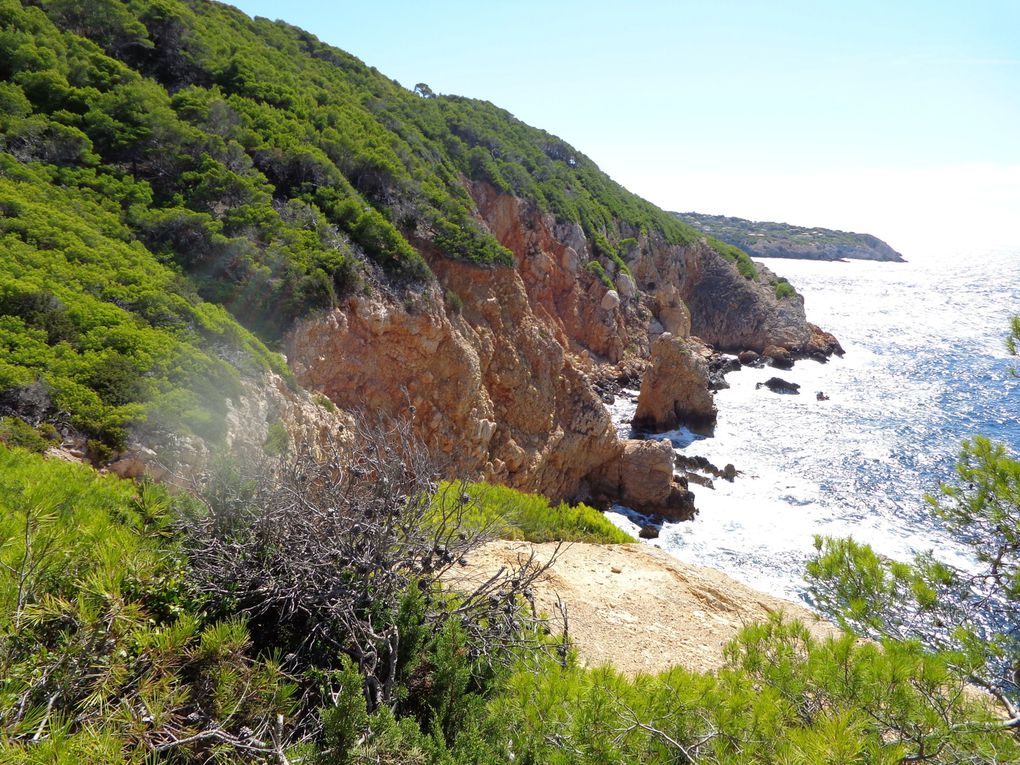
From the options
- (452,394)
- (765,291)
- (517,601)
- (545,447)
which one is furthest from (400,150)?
(765,291)

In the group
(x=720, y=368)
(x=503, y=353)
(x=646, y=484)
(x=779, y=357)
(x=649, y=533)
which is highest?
(x=503, y=353)

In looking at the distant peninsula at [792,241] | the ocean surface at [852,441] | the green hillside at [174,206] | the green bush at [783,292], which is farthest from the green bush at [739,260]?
the distant peninsula at [792,241]

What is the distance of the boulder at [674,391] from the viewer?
26109mm

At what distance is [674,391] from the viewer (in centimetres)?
2633

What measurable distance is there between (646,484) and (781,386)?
17.2m

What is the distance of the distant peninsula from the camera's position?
90.3 metres

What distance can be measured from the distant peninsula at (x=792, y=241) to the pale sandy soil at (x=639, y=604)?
89582mm

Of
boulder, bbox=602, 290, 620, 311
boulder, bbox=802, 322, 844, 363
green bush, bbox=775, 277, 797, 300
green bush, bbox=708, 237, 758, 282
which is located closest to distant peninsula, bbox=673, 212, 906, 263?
green bush, bbox=708, 237, 758, 282

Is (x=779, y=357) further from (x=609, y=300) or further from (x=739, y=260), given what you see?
(x=609, y=300)

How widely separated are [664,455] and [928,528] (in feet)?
29.9

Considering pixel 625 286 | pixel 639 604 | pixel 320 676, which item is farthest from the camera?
pixel 625 286

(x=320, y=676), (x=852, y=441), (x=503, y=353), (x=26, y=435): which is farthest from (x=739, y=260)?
(x=320, y=676)

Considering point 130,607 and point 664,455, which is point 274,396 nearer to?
point 130,607

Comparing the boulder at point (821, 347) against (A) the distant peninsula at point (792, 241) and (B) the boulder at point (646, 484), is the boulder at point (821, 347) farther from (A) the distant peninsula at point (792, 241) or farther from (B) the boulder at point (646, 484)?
(A) the distant peninsula at point (792, 241)
